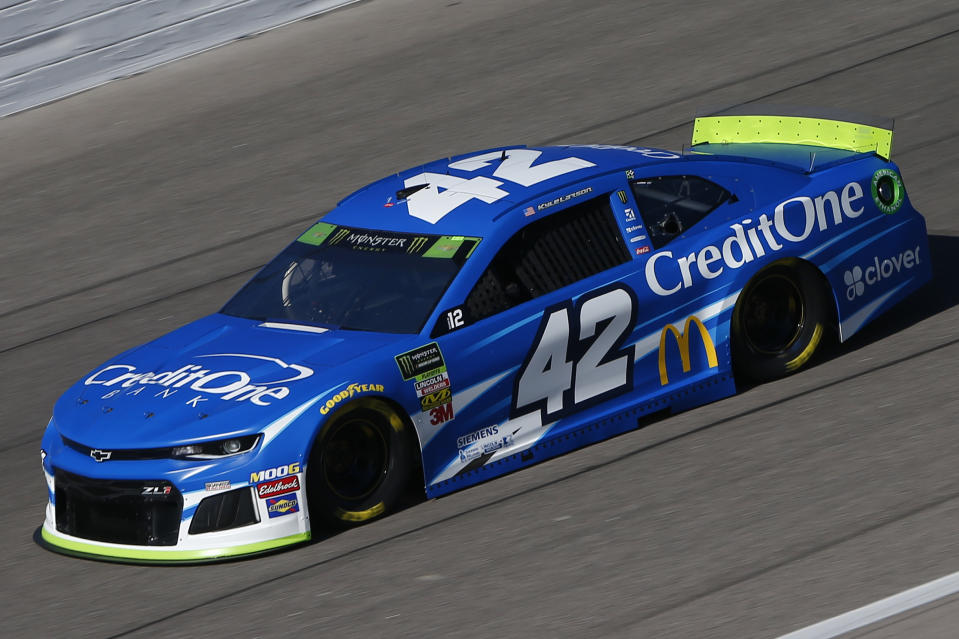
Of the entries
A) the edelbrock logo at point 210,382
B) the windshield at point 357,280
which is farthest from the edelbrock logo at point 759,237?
the edelbrock logo at point 210,382

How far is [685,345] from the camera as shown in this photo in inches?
307

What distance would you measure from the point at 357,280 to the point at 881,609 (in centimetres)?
314

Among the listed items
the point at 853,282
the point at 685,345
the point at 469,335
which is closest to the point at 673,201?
the point at 685,345

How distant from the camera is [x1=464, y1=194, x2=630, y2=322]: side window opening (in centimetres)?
725

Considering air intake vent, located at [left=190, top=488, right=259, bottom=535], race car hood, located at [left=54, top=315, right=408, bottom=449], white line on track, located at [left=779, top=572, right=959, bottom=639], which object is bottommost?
white line on track, located at [left=779, top=572, right=959, bottom=639]

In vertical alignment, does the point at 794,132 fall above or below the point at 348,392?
above

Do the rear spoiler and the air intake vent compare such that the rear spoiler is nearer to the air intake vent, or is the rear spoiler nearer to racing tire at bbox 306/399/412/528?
racing tire at bbox 306/399/412/528

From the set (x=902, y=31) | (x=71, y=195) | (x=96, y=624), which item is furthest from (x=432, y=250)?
(x=902, y=31)

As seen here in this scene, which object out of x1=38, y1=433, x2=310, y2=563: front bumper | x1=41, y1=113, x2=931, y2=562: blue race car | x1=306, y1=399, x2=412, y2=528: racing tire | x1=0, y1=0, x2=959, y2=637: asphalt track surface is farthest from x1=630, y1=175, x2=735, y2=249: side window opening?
x1=38, y1=433, x2=310, y2=563: front bumper

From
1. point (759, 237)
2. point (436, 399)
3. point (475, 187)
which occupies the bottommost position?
point (436, 399)

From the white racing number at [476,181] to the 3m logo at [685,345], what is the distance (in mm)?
976

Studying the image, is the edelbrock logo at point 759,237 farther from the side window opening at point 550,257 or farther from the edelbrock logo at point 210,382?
the edelbrock logo at point 210,382

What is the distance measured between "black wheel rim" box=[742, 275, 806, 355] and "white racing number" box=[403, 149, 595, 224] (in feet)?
3.84

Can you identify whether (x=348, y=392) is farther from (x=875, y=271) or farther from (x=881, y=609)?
(x=875, y=271)
